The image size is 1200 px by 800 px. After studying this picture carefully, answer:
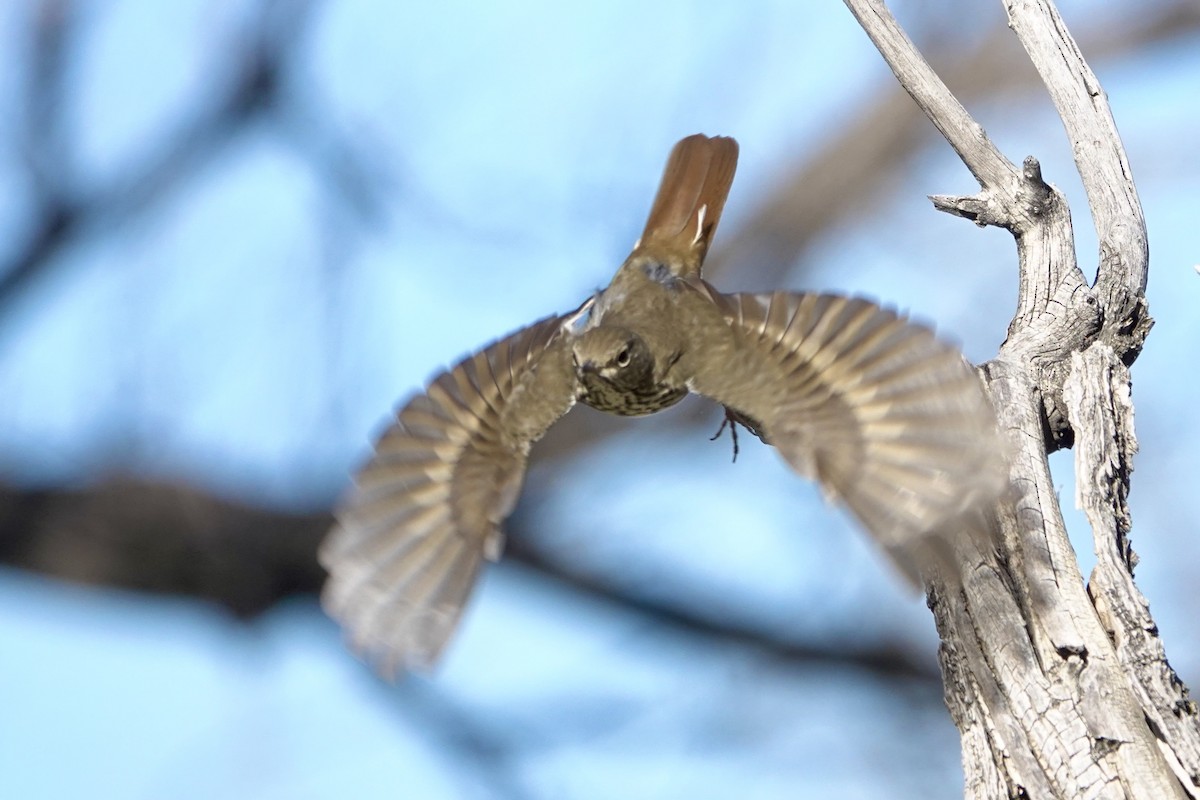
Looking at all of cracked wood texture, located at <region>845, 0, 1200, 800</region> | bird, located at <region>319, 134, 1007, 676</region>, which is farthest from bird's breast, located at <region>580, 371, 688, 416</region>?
cracked wood texture, located at <region>845, 0, 1200, 800</region>

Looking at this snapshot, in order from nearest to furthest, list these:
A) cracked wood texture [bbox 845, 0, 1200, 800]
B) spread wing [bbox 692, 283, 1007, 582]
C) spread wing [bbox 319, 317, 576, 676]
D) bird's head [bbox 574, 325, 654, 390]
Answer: cracked wood texture [bbox 845, 0, 1200, 800] → spread wing [bbox 692, 283, 1007, 582] → spread wing [bbox 319, 317, 576, 676] → bird's head [bbox 574, 325, 654, 390]

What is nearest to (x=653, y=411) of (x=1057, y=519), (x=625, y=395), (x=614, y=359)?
(x=625, y=395)

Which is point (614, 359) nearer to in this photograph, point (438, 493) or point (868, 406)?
point (438, 493)

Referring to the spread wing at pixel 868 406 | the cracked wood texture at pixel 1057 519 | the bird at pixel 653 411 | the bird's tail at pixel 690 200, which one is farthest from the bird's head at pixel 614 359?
the cracked wood texture at pixel 1057 519

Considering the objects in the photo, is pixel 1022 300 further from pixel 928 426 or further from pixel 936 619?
pixel 936 619

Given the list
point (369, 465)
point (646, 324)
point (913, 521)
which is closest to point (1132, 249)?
point (913, 521)

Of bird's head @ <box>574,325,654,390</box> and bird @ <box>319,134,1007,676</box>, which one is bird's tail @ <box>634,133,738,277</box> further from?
bird's head @ <box>574,325,654,390</box>

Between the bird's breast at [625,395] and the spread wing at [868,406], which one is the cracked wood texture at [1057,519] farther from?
the bird's breast at [625,395]
